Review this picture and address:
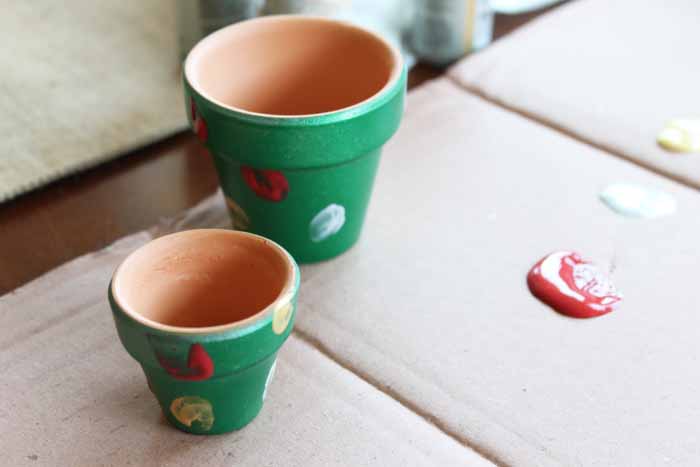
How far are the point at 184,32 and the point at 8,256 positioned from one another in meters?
0.37

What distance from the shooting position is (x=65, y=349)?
626 millimetres

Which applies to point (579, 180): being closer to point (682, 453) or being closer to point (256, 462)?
point (682, 453)

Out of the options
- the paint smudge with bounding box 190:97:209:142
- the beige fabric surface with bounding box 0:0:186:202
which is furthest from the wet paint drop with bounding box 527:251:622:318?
the beige fabric surface with bounding box 0:0:186:202

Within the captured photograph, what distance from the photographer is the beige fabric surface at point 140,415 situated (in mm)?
554

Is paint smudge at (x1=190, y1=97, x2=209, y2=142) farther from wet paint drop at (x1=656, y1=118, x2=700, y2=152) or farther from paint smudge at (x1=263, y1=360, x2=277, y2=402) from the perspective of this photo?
wet paint drop at (x1=656, y1=118, x2=700, y2=152)

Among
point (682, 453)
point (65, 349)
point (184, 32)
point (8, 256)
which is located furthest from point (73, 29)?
point (682, 453)

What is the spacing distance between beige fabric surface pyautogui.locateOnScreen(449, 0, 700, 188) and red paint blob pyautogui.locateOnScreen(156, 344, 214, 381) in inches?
20.1

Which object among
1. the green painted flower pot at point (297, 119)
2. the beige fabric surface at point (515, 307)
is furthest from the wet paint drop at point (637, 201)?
the green painted flower pot at point (297, 119)

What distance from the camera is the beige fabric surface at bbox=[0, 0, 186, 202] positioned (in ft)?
2.75

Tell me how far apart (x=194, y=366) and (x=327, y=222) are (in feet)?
0.70

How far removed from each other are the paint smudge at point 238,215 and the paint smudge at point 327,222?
5 centimetres

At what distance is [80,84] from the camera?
3.08 feet

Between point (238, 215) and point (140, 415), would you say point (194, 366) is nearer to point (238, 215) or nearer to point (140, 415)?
point (140, 415)

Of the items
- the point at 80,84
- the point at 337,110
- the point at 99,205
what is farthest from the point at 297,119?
the point at 80,84
